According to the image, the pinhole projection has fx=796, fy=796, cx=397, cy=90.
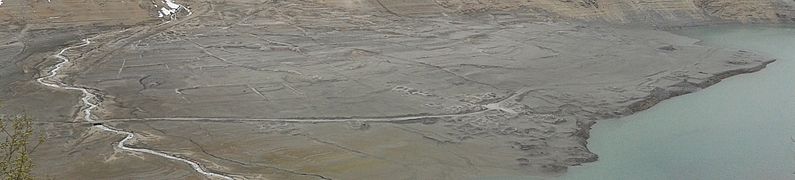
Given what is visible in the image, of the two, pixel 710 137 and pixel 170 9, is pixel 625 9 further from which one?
pixel 170 9

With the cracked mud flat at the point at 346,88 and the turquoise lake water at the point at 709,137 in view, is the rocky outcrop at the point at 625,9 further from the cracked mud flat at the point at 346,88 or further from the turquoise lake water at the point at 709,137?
the turquoise lake water at the point at 709,137

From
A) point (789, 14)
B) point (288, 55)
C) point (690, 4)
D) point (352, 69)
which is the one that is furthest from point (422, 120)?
point (789, 14)

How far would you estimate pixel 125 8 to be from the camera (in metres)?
32.0

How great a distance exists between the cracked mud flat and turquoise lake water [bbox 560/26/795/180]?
701 millimetres

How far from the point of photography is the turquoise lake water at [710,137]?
59.0 ft

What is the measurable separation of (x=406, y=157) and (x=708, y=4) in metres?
26.6

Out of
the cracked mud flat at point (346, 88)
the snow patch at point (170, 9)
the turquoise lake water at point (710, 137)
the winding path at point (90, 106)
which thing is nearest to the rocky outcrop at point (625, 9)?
the cracked mud flat at point (346, 88)

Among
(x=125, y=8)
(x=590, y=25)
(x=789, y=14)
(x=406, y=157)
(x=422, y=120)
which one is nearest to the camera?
(x=406, y=157)

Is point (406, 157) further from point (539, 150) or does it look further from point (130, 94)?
point (130, 94)

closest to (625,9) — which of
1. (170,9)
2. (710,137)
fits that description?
(710,137)

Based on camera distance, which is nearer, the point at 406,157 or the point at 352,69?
the point at 406,157

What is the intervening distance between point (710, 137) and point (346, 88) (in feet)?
33.2

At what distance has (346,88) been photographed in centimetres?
2355

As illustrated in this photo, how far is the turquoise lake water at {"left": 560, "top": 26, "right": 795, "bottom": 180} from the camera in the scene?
17984mm
